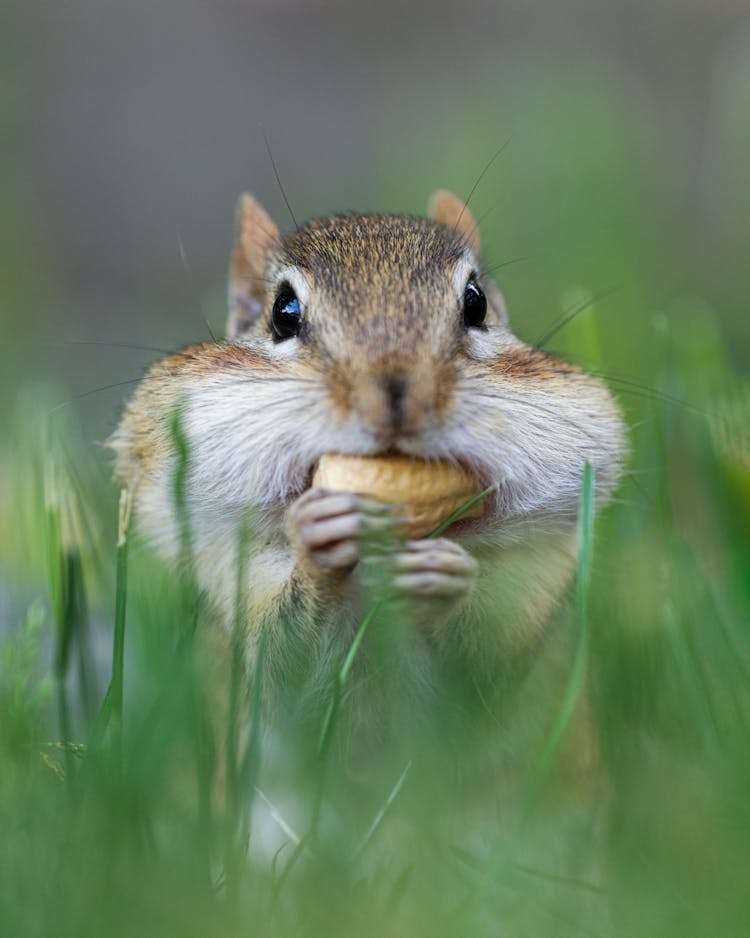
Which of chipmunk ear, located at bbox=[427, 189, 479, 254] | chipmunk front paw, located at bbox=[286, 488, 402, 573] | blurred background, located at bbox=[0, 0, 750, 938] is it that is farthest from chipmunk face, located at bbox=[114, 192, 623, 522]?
chipmunk ear, located at bbox=[427, 189, 479, 254]

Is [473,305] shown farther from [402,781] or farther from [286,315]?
[402,781]

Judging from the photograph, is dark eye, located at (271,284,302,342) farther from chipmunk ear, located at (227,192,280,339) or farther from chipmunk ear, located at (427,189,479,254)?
chipmunk ear, located at (427,189,479,254)

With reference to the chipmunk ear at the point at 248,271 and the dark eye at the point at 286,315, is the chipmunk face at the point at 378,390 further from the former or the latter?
the chipmunk ear at the point at 248,271

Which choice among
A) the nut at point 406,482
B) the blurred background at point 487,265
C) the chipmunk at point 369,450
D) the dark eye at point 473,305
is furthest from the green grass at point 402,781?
the dark eye at point 473,305

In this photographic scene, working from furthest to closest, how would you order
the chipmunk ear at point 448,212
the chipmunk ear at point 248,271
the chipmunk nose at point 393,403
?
1. the chipmunk ear at point 448,212
2. the chipmunk ear at point 248,271
3. the chipmunk nose at point 393,403

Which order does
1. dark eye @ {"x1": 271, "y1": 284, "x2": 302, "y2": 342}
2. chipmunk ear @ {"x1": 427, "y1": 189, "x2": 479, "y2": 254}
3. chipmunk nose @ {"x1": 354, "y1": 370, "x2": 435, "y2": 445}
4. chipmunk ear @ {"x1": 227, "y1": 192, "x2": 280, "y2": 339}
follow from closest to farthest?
chipmunk nose @ {"x1": 354, "y1": 370, "x2": 435, "y2": 445}
dark eye @ {"x1": 271, "y1": 284, "x2": 302, "y2": 342}
chipmunk ear @ {"x1": 227, "y1": 192, "x2": 280, "y2": 339}
chipmunk ear @ {"x1": 427, "y1": 189, "x2": 479, "y2": 254}

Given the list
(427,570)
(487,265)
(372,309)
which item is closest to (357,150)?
(487,265)

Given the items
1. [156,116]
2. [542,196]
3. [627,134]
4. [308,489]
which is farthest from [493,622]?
[156,116]
